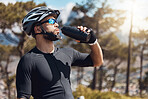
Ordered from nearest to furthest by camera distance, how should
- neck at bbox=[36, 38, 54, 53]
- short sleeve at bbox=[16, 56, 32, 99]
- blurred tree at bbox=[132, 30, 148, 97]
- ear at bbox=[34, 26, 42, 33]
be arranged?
short sleeve at bbox=[16, 56, 32, 99], neck at bbox=[36, 38, 54, 53], ear at bbox=[34, 26, 42, 33], blurred tree at bbox=[132, 30, 148, 97]

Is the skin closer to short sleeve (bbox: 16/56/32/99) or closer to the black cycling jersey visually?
the black cycling jersey

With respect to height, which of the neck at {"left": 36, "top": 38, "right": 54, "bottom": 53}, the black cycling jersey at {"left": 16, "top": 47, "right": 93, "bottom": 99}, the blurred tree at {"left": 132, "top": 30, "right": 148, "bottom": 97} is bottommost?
the blurred tree at {"left": 132, "top": 30, "right": 148, "bottom": 97}

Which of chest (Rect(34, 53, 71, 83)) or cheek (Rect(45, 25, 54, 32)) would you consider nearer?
chest (Rect(34, 53, 71, 83))

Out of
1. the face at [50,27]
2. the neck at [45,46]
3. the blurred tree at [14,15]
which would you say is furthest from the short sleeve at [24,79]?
the blurred tree at [14,15]

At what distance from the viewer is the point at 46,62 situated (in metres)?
1.83

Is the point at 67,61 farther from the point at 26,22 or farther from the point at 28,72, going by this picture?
the point at 26,22

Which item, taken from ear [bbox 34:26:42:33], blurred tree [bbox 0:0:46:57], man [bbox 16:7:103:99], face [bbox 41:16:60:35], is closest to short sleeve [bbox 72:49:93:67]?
man [bbox 16:7:103:99]

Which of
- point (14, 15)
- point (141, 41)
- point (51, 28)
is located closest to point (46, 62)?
point (51, 28)

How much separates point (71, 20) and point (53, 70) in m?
18.7

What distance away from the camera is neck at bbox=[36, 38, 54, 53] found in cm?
194

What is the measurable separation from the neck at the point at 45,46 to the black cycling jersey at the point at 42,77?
0.05 metres

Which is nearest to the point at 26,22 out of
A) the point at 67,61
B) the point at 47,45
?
the point at 47,45

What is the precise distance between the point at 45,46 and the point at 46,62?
21 cm

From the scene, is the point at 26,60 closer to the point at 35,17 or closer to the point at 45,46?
the point at 45,46
